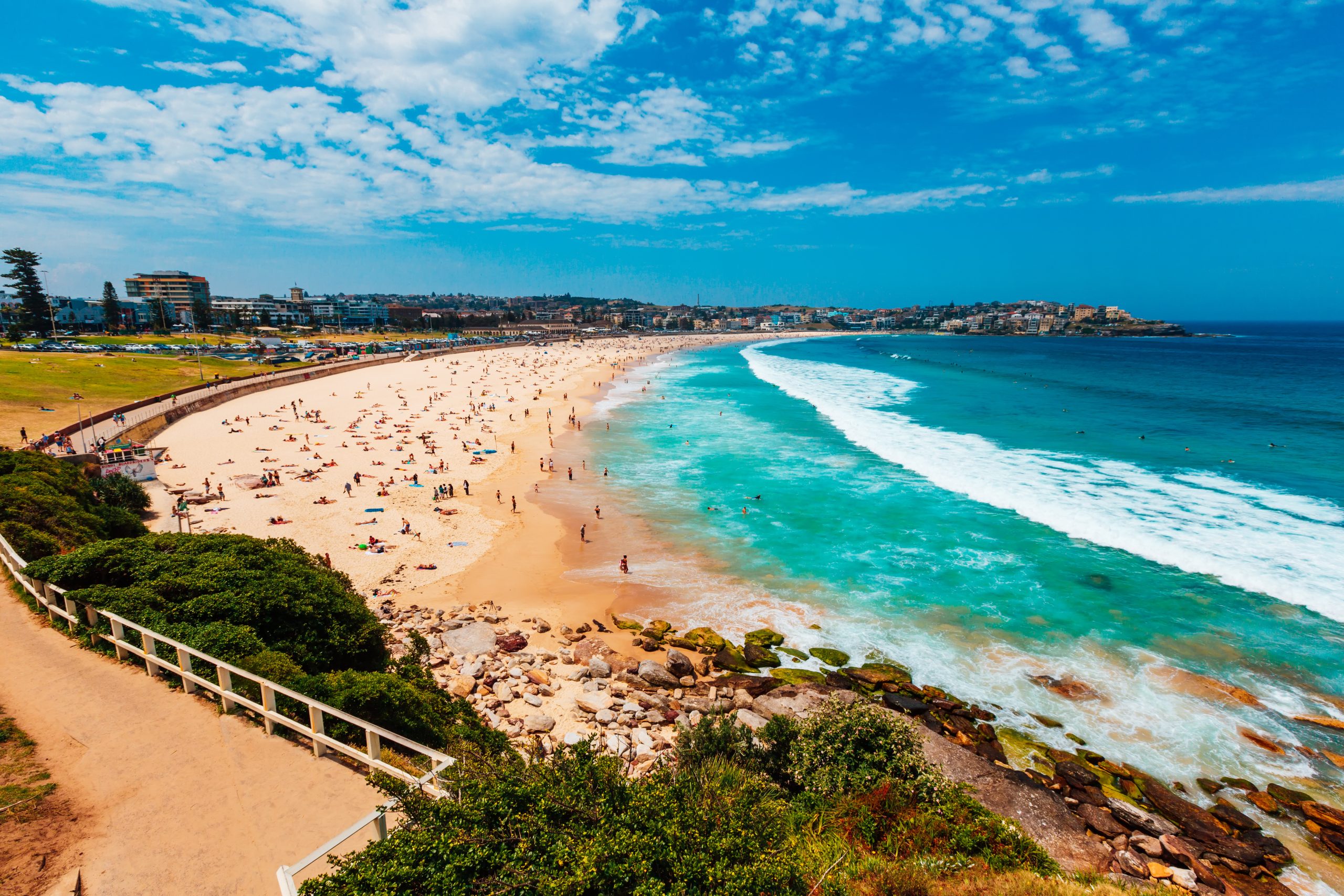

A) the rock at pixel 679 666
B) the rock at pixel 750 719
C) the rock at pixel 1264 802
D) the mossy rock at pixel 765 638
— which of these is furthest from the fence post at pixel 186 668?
the rock at pixel 1264 802

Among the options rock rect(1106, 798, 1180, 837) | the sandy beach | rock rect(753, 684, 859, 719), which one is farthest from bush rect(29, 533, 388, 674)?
rock rect(1106, 798, 1180, 837)

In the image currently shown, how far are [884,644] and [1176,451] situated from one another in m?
33.7

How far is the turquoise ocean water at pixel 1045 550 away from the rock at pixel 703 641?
924 millimetres

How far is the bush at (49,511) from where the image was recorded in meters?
12.4

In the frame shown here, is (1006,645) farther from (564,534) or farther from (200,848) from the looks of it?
(200,848)

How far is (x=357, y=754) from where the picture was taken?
630 cm

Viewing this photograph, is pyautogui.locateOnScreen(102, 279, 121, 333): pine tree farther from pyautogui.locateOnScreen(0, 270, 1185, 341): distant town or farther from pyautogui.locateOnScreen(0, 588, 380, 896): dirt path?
pyautogui.locateOnScreen(0, 588, 380, 896): dirt path

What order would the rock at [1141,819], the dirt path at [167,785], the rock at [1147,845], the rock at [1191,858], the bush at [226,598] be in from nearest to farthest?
the dirt path at [167,785], the bush at [226,598], the rock at [1191,858], the rock at [1147,845], the rock at [1141,819]

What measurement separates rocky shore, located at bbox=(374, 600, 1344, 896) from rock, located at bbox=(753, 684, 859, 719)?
0.12 feet

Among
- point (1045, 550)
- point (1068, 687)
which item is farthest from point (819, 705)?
point (1045, 550)

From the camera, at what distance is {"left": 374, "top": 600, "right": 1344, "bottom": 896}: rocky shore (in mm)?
9945

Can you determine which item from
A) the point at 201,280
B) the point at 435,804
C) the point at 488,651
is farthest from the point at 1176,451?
the point at 201,280

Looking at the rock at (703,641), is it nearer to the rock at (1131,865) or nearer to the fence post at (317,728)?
the rock at (1131,865)

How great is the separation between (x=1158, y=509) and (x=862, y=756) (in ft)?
83.2
